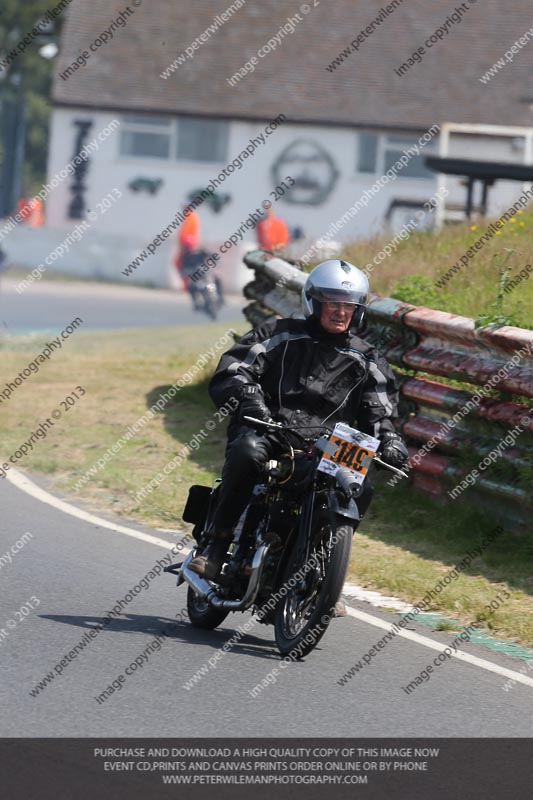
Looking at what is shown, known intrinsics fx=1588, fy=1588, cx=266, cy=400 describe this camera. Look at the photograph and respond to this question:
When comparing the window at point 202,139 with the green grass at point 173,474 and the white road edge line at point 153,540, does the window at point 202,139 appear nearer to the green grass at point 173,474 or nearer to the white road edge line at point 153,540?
the green grass at point 173,474

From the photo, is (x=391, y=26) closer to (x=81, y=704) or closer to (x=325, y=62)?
(x=325, y=62)

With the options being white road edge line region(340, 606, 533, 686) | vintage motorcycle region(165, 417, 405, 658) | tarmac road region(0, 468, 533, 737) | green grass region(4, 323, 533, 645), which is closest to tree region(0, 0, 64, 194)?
green grass region(4, 323, 533, 645)

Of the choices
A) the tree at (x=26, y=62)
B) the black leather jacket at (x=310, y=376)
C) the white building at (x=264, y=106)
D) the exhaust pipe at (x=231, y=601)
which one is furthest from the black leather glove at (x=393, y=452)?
the tree at (x=26, y=62)

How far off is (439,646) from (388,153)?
1671 inches

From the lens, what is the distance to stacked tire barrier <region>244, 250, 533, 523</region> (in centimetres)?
1015

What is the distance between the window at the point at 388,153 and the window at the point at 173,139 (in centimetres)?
431

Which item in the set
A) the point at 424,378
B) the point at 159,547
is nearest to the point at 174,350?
the point at 424,378

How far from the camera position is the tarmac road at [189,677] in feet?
20.8

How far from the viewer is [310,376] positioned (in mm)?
7820

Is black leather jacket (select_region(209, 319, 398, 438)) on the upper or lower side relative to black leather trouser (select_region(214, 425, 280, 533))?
upper

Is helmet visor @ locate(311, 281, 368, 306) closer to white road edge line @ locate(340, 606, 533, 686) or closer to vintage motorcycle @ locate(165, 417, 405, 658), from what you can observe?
vintage motorcycle @ locate(165, 417, 405, 658)

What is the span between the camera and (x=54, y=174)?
50.7m
